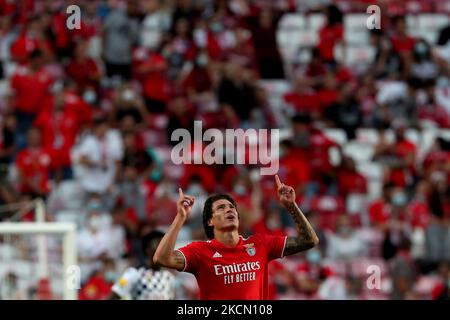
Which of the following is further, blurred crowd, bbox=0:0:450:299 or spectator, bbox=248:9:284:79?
spectator, bbox=248:9:284:79

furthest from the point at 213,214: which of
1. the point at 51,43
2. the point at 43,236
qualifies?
the point at 51,43

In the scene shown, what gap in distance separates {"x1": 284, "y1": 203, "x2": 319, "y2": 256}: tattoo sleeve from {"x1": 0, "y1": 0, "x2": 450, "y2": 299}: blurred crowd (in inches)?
229

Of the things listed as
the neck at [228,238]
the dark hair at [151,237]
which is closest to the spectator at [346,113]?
the dark hair at [151,237]

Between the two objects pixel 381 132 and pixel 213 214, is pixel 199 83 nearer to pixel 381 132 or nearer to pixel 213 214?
pixel 381 132

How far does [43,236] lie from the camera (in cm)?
1470

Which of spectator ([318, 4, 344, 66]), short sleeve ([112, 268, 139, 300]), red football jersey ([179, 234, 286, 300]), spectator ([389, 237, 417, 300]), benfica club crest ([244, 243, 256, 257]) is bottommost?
spectator ([389, 237, 417, 300])

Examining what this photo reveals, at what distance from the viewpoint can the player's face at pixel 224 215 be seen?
31.3 ft

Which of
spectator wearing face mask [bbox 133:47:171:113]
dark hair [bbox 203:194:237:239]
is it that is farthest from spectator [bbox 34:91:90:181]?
dark hair [bbox 203:194:237:239]

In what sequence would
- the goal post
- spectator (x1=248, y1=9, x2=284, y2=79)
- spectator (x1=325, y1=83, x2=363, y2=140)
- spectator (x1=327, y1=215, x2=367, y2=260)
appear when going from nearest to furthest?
the goal post < spectator (x1=327, y1=215, x2=367, y2=260) < spectator (x1=325, y1=83, x2=363, y2=140) < spectator (x1=248, y1=9, x2=284, y2=79)

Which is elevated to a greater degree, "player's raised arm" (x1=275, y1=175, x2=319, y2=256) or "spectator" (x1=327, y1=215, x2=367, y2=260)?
"player's raised arm" (x1=275, y1=175, x2=319, y2=256)

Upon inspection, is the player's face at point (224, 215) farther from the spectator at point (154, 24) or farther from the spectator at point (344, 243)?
the spectator at point (154, 24)

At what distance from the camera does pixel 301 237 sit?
9648 mm

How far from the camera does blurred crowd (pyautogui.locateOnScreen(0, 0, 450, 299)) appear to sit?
1748 centimetres

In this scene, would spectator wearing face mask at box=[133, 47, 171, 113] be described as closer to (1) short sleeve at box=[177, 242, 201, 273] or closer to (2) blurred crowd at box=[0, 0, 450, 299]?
(2) blurred crowd at box=[0, 0, 450, 299]
